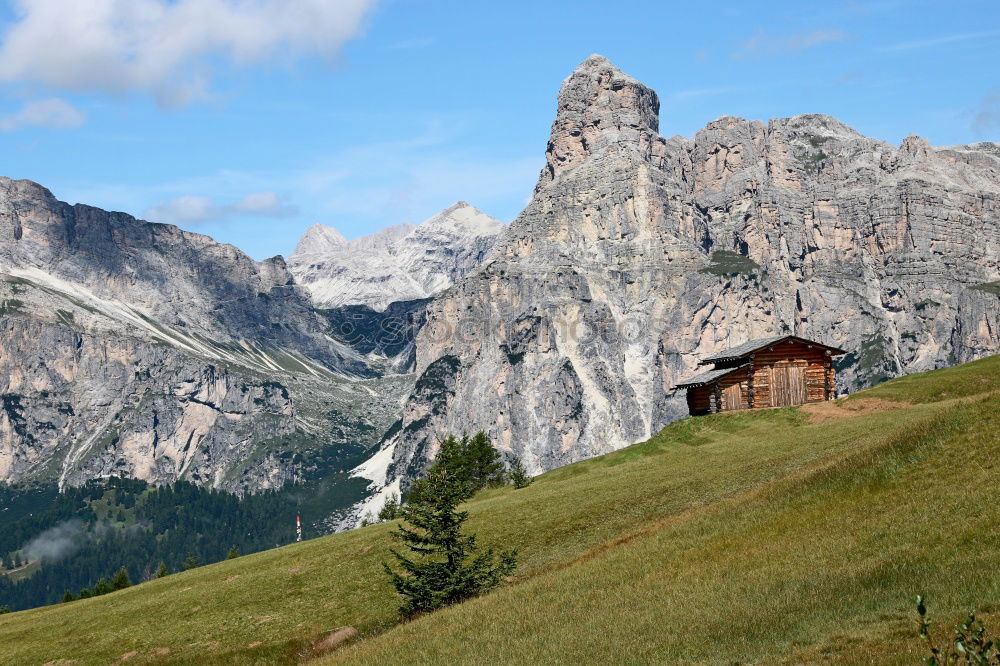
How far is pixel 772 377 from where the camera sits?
92.1m

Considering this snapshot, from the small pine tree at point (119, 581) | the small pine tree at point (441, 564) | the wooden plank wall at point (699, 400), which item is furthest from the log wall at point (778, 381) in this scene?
the small pine tree at point (119, 581)

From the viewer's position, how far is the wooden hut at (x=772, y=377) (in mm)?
91375

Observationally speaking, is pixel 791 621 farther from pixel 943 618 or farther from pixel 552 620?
pixel 552 620

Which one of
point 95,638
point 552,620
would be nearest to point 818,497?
point 552,620

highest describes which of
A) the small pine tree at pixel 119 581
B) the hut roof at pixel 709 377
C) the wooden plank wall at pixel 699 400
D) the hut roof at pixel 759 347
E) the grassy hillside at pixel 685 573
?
the hut roof at pixel 759 347

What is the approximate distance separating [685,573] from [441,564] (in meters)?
15.1

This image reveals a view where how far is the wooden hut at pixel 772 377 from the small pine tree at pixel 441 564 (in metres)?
46.3

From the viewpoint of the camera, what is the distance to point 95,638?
55875mm

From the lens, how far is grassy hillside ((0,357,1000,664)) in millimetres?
28641

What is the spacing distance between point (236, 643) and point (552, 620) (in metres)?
21.8

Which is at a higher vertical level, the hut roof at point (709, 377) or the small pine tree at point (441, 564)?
the hut roof at point (709, 377)

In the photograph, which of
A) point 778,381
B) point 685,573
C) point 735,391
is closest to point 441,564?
point 685,573

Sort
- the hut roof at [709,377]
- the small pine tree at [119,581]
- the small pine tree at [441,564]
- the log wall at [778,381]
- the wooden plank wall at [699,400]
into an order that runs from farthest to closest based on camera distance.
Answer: the small pine tree at [119,581], the wooden plank wall at [699,400], the hut roof at [709,377], the log wall at [778,381], the small pine tree at [441,564]

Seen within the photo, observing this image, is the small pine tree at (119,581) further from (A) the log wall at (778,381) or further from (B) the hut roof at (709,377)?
(A) the log wall at (778,381)
